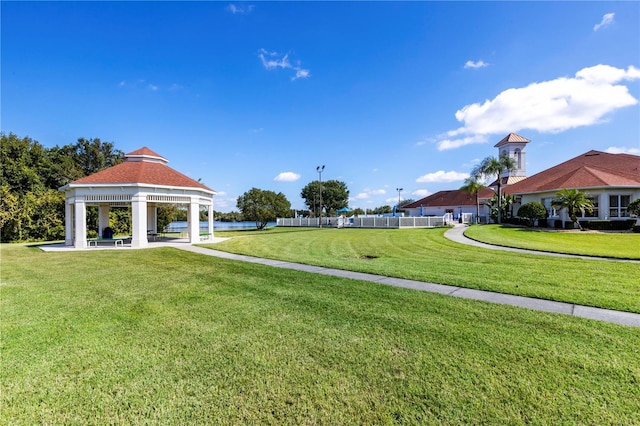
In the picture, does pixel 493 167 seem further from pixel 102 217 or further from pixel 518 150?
pixel 102 217

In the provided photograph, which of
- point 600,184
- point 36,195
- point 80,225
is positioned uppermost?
point 600,184

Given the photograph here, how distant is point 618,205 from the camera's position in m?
22.0

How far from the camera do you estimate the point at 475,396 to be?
2.68 metres

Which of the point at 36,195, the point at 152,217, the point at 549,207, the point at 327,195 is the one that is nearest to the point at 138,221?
the point at 152,217

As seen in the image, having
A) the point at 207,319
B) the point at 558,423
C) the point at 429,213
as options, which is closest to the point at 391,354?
the point at 558,423

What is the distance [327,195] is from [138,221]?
54742mm

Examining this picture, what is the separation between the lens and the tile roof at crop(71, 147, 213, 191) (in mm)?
16292

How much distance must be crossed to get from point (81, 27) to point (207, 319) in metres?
15.1

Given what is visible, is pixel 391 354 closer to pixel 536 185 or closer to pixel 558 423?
pixel 558 423

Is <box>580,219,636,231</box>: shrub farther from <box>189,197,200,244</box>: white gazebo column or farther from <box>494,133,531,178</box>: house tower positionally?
<box>189,197,200,244</box>: white gazebo column

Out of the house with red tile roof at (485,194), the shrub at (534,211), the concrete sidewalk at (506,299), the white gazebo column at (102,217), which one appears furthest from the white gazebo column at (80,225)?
the house with red tile roof at (485,194)

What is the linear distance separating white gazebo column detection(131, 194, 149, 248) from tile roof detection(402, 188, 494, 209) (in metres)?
38.1

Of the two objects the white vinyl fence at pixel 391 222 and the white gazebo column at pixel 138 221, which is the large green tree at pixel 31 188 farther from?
the white vinyl fence at pixel 391 222

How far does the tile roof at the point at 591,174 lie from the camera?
22625 millimetres
